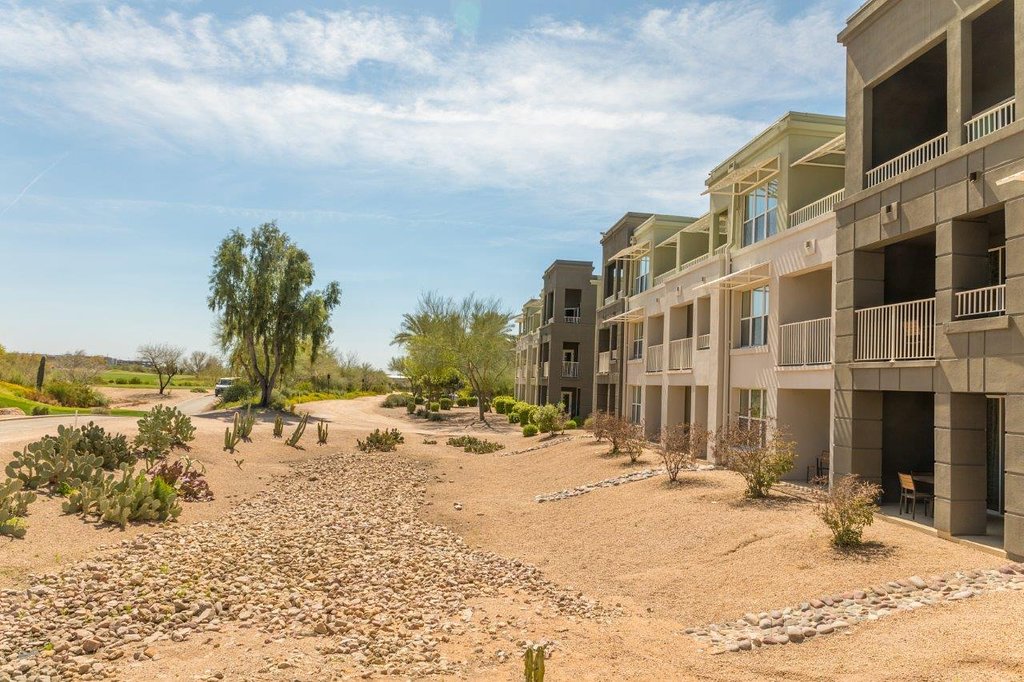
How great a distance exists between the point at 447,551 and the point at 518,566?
1.58m

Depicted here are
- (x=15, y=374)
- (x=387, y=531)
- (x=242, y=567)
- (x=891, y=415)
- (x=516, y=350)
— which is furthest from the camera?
(x=516, y=350)

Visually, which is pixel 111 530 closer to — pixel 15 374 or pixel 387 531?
pixel 387 531

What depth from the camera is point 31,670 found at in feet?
23.6

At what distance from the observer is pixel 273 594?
1020 centimetres

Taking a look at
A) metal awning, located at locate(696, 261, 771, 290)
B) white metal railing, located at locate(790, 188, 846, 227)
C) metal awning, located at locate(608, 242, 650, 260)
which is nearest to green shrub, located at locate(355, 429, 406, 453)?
metal awning, located at locate(608, 242, 650, 260)

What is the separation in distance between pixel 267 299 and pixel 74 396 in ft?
38.0

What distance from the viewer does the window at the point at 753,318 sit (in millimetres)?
20438

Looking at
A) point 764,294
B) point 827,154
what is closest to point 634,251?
point 764,294

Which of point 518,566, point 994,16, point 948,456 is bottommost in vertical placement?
point 518,566

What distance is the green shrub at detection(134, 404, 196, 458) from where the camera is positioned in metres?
19.2

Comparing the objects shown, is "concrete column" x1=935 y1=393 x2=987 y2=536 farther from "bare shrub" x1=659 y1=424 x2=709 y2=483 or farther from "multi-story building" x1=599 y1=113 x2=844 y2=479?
"bare shrub" x1=659 y1=424 x2=709 y2=483

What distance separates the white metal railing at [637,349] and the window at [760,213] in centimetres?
1097

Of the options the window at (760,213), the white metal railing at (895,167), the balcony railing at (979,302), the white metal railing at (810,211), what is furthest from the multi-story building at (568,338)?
the balcony railing at (979,302)

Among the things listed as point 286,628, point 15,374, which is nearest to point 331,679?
point 286,628
